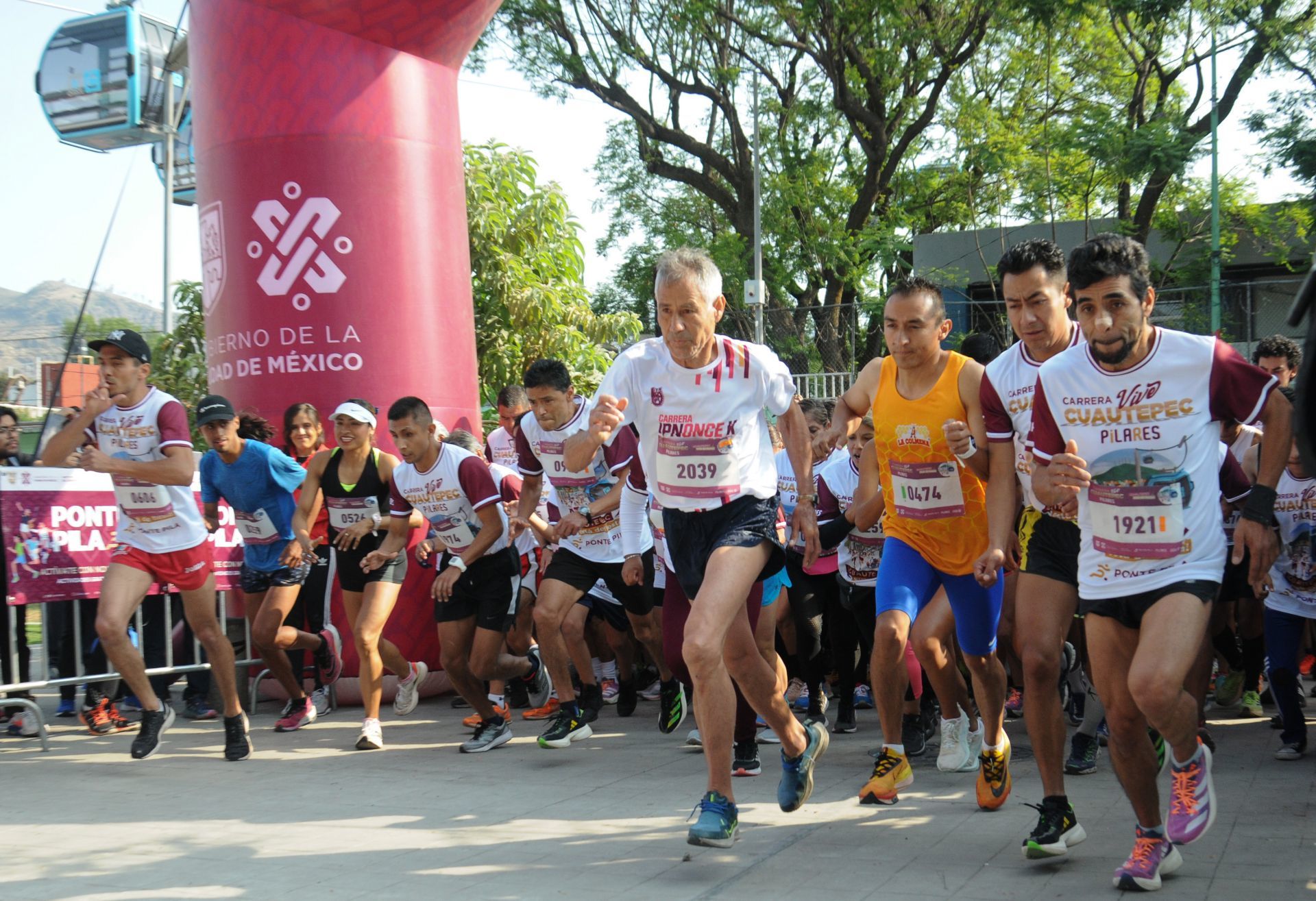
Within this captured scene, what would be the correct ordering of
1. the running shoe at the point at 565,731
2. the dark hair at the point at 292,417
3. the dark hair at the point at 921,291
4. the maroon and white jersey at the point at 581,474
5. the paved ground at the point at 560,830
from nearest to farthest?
the paved ground at the point at 560,830 < the dark hair at the point at 921,291 < the running shoe at the point at 565,731 < the maroon and white jersey at the point at 581,474 < the dark hair at the point at 292,417

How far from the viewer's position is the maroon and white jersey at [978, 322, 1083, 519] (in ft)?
17.3

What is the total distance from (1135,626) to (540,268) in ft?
50.0

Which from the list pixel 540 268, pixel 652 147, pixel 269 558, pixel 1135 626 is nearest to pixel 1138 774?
pixel 1135 626

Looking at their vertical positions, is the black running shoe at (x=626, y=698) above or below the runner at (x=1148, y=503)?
below

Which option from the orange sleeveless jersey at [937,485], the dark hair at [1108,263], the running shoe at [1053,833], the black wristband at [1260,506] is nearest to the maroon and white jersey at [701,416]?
the orange sleeveless jersey at [937,485]

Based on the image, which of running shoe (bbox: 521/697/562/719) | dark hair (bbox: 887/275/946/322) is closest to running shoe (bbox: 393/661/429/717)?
running shoe (bbox: 521/697/562/719)

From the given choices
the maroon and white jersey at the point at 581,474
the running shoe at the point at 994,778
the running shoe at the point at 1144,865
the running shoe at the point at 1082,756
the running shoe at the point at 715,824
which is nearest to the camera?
the running shoe at the point at 1144,865

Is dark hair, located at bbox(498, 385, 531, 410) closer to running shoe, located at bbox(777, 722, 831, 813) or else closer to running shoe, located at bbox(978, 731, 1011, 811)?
running shoe, located at bbox(777, 722, 831, 813)

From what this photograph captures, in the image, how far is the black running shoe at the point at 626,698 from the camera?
30.2 ft

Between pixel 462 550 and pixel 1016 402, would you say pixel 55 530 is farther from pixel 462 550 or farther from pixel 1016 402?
pixel 1016 402

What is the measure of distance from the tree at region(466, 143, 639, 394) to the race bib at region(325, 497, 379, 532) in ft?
29.5

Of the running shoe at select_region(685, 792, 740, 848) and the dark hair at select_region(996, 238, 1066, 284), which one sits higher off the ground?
the dark hair at select_region(996, 238, 1066, 284)

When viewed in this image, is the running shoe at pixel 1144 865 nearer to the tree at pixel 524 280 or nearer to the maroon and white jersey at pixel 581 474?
the maroon and white jersey at pixel 581 474

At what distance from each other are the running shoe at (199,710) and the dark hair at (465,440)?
2640mm
